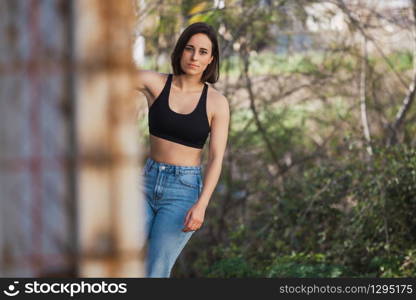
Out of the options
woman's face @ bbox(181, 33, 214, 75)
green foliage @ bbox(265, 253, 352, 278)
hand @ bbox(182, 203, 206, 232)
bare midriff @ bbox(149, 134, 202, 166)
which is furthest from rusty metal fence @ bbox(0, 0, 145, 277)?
green foliage @ bbox(265, 253, 352, 278)

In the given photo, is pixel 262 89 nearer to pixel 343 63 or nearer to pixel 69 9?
pixel 343 63

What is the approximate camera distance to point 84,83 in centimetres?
118

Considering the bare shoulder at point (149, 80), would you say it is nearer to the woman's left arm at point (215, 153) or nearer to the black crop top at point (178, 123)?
the black crop top at point (178, 123)

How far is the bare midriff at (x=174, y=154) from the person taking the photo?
3967 mm

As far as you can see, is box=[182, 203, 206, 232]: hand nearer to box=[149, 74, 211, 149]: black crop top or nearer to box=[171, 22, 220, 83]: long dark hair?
box=[149, 74, 211, 149]: black crop top

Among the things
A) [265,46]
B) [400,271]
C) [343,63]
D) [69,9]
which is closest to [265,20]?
[265,46]

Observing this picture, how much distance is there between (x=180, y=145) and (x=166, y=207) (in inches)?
12.5

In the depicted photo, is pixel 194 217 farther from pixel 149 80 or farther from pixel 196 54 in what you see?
pixel 196 54

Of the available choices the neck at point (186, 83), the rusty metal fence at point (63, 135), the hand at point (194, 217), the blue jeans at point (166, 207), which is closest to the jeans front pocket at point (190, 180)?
the blue jeans at point (166, 207)

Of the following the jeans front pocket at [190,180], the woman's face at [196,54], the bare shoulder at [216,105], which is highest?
the woman's face at [196,54]

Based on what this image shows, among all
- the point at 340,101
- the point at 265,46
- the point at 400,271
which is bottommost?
the point at 400,271

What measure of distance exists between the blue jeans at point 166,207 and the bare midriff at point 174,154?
0.03 m

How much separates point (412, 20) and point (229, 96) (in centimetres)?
200

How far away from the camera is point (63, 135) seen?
118cm
